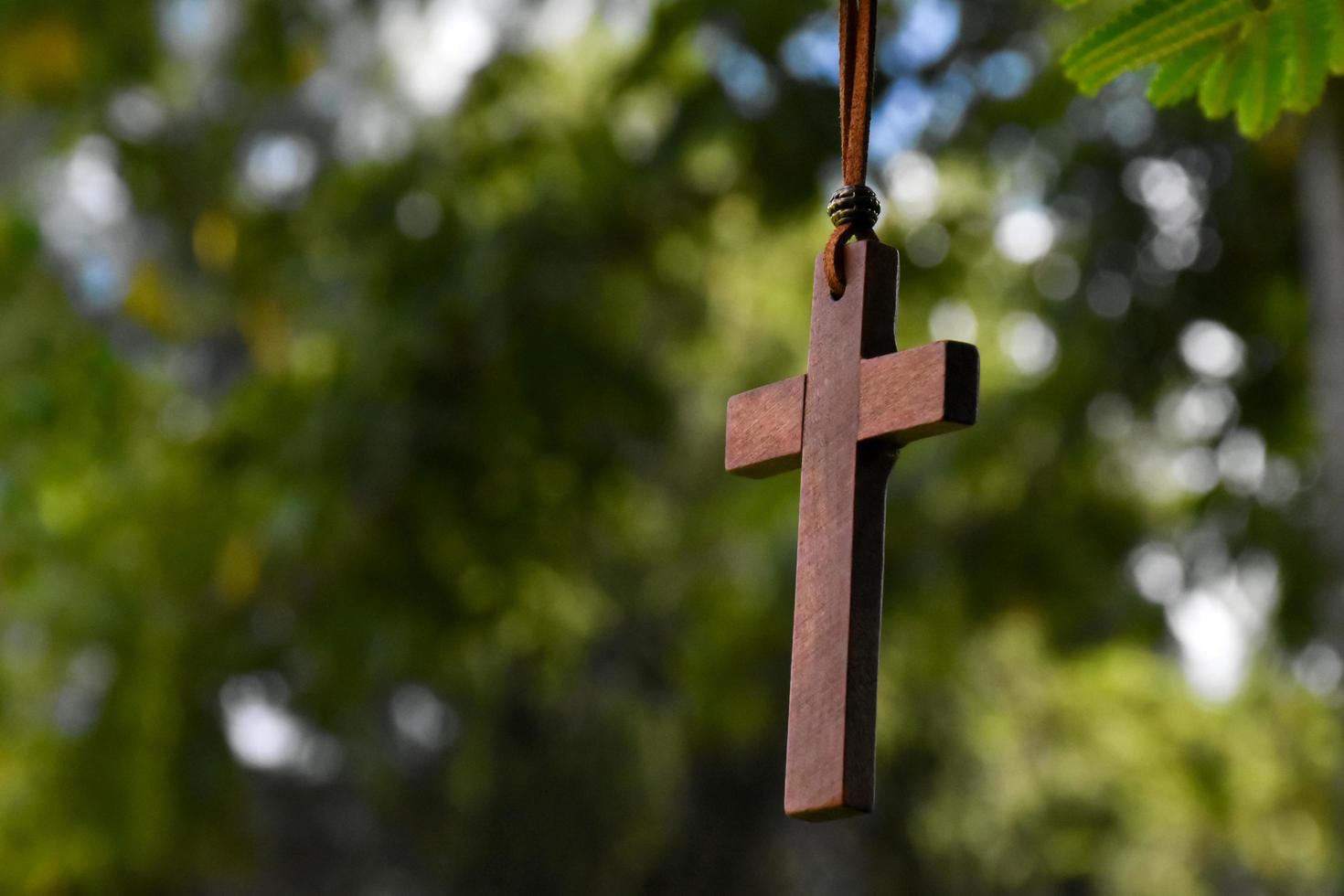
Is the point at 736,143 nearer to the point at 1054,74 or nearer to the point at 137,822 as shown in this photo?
the point at 1054,74

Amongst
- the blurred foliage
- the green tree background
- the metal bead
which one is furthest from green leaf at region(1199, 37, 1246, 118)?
the green tree background

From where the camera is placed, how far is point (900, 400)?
1310mm

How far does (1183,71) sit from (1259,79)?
7cm

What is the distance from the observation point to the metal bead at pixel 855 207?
4.56 feet

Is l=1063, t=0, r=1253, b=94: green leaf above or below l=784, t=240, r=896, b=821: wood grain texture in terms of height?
above

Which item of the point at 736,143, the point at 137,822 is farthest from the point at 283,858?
the point at 736,143

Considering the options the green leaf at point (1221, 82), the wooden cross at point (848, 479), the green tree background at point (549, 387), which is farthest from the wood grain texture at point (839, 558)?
the green tree background at point (549, 387)

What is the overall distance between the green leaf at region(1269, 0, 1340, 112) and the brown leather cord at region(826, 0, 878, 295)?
388 mm

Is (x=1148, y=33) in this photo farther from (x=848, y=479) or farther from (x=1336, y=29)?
(x=848, y=479)

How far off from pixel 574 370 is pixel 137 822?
1969 millimetres

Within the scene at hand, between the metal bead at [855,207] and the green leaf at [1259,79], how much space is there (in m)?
0.40

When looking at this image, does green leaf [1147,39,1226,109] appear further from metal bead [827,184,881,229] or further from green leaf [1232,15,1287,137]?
metal bead [827,184,881,229]

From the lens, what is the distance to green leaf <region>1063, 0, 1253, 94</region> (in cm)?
143

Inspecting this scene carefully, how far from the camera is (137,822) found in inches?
194
